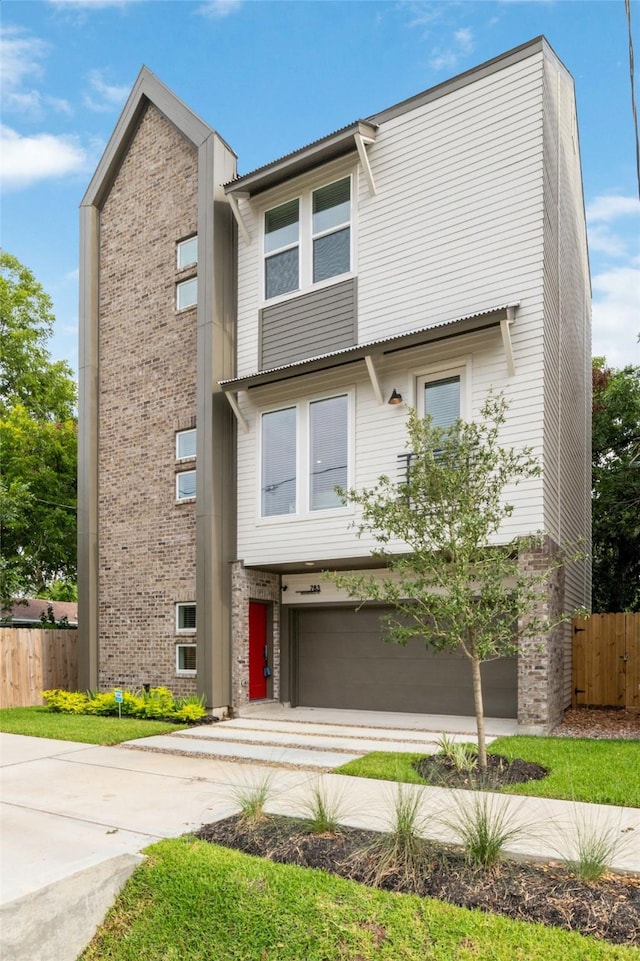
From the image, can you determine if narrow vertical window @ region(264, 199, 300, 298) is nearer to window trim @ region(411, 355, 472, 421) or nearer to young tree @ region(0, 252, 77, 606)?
window trim @ region(411, 355, 472, 421)

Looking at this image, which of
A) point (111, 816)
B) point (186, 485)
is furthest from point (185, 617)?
point (111, 816)

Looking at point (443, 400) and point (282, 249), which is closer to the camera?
point (443, 400)

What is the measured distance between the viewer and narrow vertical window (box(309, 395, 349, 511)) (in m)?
12.2

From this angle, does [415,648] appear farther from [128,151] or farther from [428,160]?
[128,151]

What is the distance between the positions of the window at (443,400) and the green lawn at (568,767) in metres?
4.68

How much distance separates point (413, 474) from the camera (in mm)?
8055

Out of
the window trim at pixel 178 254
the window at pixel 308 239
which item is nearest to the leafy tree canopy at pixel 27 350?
the window trim at pixel 178 254

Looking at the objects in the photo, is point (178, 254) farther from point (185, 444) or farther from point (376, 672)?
point (376, 672)

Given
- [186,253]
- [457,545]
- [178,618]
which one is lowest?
[178,618]

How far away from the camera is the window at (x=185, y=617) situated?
13383mm

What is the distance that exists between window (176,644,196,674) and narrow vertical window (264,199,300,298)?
21.4 ft

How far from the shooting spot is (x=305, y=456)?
1257 cm

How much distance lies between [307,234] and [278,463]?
4070 millimetres

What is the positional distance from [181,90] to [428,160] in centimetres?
595
